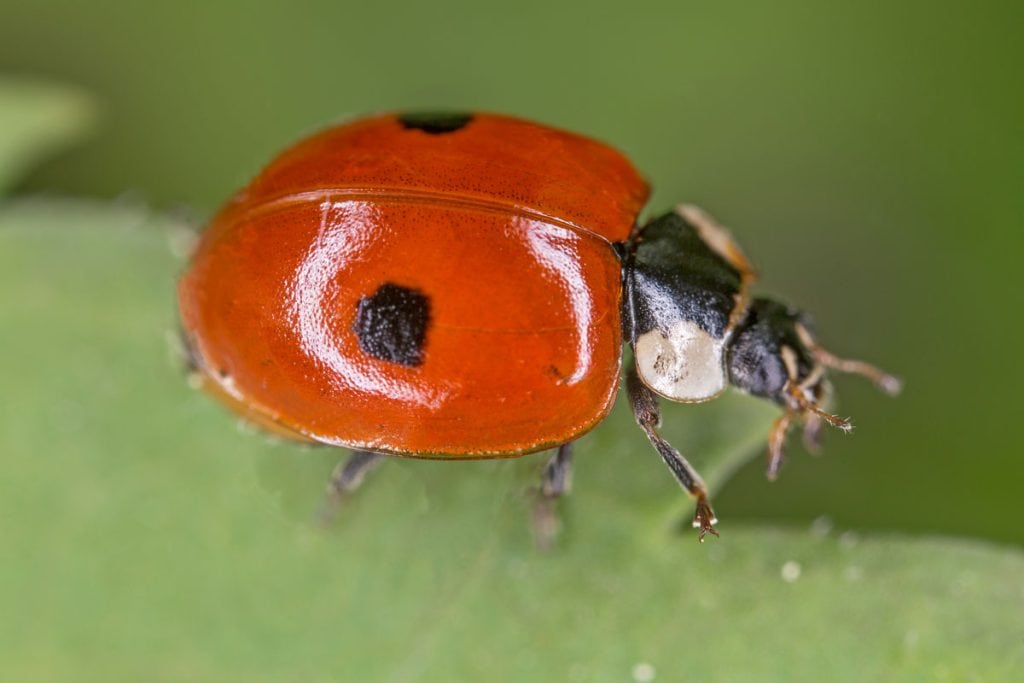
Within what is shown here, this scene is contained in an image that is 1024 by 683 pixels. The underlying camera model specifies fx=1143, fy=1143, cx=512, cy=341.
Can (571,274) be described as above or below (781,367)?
above

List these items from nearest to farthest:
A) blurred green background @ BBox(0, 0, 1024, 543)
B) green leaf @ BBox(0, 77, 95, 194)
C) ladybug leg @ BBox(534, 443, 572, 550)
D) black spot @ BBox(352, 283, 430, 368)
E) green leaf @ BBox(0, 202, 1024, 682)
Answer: green leaf @ BBox(0, 202, 1024, 682)
black spot @ BBox(352, 283, 430, 368)
ladybug leg @ BBox(534, 443, 572, 550)
green leaf @ BBox(0, 77, 95, 194)
blurred green background @ BBox(0, 0, 1024, 543)

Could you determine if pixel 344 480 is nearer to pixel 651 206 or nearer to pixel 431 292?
pixel 431 292

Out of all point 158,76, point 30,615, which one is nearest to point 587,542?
point 30,615

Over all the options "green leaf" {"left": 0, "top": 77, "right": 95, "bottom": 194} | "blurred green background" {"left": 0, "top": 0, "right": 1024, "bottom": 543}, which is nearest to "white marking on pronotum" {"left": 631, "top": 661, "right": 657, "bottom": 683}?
"blurred green background" {"left": 0, "top": 0, "right": 1024, "bottom": 543}

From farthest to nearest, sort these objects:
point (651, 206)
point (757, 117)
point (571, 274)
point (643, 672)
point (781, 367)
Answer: point (757, 117) < point (651, 206) < point (781, 367) < point (571, 274) < point (643, 672)

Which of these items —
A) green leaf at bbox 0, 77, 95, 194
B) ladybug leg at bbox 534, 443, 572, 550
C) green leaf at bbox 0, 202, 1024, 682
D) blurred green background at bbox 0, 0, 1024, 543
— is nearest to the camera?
green leaf at bbox 0, 202, 1024, 682

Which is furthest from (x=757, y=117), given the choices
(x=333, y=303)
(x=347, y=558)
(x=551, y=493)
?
(x=347, y=558)

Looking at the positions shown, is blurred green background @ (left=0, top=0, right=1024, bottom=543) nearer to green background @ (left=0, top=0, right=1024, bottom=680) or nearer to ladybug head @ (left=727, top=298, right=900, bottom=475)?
green background @ (left=0, top=0, right=1024, bottom=680)

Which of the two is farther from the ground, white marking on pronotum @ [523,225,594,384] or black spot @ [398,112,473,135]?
black spot @ [398,112,473,135]
